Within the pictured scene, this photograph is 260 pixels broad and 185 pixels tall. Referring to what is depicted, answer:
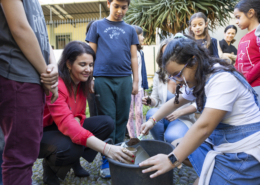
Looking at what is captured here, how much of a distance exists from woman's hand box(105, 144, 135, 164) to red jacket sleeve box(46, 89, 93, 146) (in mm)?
A: 240

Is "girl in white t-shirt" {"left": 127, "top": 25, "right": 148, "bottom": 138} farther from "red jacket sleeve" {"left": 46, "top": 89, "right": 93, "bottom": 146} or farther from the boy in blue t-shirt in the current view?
"red jacket sleeve" {"left": 46, "top": 89, "right": 93, "bottom": 146}

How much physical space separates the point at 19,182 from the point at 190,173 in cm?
160

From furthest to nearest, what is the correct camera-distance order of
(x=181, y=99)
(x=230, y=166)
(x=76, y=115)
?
(x=76, y=115) < (x=181, y=99) < (x=230, y=166)

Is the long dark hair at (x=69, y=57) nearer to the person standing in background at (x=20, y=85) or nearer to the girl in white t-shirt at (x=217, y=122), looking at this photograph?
the person standing in background at (x=20, y=85)

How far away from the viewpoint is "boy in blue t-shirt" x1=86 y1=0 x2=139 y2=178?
236 cm

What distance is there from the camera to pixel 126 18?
23.3 feet

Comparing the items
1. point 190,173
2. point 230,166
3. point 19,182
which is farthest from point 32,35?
point 190,173

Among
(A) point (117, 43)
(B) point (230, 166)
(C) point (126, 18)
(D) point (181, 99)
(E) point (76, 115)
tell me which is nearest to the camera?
(B) point (230, 166)

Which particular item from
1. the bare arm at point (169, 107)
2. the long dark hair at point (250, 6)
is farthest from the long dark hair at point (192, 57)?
the long dark hair at point (250, 6)

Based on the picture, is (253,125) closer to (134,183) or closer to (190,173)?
(134,183)

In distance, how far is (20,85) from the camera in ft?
3.77

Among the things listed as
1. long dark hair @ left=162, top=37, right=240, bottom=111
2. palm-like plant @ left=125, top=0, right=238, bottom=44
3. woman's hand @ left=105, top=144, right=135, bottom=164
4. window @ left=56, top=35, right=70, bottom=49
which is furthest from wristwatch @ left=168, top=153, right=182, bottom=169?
window @ left=56, top=35, right=70, bottom=49

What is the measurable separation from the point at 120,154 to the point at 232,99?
2.68 ft

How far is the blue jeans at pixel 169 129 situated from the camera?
85.7 inches
